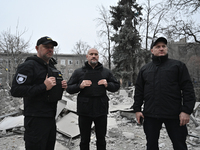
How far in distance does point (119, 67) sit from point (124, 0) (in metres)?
9.21

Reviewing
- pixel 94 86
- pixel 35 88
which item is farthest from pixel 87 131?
pixel 35 88

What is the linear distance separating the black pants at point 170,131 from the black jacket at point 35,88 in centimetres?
143

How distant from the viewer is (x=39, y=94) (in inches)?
76.0

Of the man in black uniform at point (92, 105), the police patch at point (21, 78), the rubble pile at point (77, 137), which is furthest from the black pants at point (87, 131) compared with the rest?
the police patch at point (21, 78)

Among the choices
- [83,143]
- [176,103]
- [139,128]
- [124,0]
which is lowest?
[139,128]

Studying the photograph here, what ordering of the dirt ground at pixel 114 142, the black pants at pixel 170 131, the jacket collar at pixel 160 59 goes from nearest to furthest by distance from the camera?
the black pants at pixel 170 131
the jacket collar at pixel 160 59
the dirt ground at pixel 114 142

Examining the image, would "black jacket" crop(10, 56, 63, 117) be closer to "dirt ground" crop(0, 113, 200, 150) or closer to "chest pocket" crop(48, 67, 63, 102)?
"chest pocket" crop(48, 67, 63, 102)

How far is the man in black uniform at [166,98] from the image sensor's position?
6.38 ft

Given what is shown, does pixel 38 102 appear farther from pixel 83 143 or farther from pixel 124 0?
pixel 124 0

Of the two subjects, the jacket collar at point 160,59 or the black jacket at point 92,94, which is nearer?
the jacket collar at point 160,59

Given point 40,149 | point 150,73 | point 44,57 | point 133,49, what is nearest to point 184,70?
point 150,73

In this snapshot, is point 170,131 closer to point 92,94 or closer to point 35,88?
point 92,94

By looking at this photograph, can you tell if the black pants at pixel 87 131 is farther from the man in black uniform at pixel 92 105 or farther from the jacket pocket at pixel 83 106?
the jacket pocket at pixel 83 106

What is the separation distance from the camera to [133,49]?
18.2 meters
